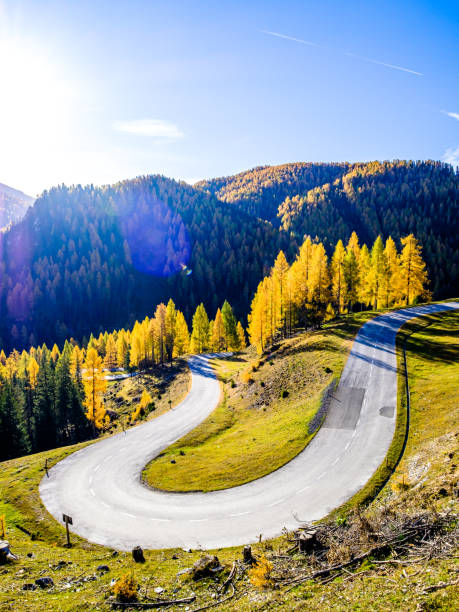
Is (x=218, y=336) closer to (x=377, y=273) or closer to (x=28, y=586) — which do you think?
(x=377, y=273)

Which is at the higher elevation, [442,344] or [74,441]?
[442,344]

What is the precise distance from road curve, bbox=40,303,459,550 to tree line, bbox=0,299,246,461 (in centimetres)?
1906

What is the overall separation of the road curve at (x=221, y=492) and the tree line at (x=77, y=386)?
19.1 m

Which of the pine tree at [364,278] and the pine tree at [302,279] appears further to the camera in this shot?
the pine tree at [364,278]

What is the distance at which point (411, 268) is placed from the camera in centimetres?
6631

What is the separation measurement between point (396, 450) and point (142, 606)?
68.8 feet

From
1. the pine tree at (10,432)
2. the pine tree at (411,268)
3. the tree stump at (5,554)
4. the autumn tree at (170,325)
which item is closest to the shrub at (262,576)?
the tree stump at (5,554)

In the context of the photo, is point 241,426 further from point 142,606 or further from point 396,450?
point 142,606

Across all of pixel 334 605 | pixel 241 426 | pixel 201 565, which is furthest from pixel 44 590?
pixel 241 426

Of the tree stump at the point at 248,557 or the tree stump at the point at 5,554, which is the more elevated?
the tree stump at the point at 248,557

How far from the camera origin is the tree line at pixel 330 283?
60.3 meters

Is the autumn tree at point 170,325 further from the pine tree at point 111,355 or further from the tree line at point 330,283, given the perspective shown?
the pine tree at point 111,355

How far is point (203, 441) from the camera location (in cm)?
3538

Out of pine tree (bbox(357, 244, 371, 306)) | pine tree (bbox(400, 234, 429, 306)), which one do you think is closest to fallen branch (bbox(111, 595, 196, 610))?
pine tree (bbox(400, 234, 429, 306))
